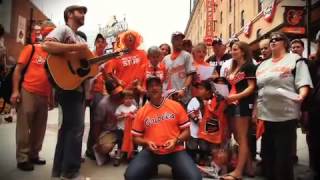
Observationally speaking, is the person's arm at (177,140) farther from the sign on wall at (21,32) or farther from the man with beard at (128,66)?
the sign on wall at (21,32)

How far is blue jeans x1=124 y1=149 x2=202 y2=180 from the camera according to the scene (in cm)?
310

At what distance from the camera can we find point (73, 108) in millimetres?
3213

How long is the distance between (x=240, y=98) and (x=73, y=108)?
1464 mm

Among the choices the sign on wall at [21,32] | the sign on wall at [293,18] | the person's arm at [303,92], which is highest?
the sign on wall at [293,18]

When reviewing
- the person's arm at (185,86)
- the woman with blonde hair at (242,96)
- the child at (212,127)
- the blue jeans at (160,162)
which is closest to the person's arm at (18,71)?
the blue jeans at (160,162)

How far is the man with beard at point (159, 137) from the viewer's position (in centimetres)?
316

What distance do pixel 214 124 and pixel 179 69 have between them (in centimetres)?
74

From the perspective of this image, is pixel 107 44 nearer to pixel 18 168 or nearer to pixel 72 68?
pixel 72 68

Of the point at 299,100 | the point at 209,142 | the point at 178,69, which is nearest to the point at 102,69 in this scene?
the point at 178,69

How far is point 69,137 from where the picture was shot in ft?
10.5

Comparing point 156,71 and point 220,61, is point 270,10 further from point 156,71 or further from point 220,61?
point 156,71

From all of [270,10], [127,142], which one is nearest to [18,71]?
[127,142]

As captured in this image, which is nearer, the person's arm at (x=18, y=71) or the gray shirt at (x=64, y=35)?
the gray shirt at (x=64, y=35)

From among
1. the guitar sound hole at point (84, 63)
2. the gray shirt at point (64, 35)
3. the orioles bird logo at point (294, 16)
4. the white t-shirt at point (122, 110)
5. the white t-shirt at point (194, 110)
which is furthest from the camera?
the orioles bird logo at point (294, 16)
